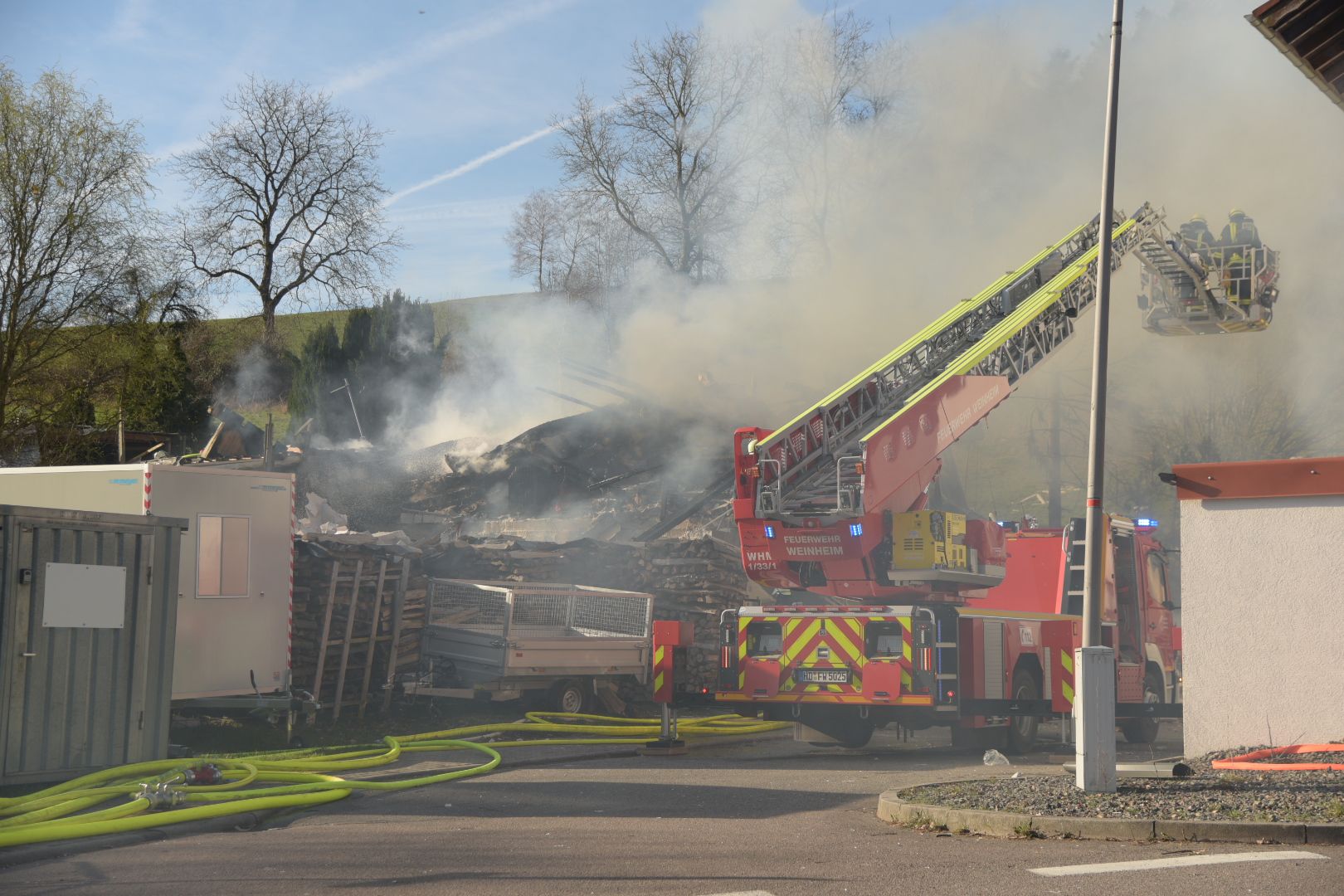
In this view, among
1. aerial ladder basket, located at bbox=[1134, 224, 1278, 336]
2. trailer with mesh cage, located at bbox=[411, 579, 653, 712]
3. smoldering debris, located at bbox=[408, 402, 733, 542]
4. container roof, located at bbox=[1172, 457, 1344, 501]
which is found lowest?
trailer with mesh cage, located at bbox=[411, 579, 653, 712]

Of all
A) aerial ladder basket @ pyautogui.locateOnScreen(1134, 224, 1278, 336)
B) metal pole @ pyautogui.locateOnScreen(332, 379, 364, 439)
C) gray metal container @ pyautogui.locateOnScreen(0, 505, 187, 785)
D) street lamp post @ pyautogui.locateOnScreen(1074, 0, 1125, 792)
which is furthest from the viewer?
metal pole @ pyautogui.locateOnScreen(332, 379, 364, 439)

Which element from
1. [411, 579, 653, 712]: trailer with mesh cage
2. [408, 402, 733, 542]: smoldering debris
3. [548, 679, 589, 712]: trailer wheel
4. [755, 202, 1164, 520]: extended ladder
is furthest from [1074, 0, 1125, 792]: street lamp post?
[408, 402, 733, 542]: smoldering debris

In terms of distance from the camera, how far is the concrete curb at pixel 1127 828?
7.29 m

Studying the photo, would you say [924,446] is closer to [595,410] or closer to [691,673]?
[691,673]

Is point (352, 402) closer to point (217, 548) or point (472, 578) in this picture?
point (472, 578)

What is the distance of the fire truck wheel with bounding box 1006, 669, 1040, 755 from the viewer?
13731 mm

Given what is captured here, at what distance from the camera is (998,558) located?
48.5 feet

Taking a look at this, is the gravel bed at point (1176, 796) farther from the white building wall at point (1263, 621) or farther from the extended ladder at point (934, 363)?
the extended ladder at point (934, 363)

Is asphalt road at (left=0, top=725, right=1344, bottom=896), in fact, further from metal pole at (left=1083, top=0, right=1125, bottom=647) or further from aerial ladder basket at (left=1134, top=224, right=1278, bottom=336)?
aerial ladder basket at (left=1134, top=224, right=1278, bottom=336)

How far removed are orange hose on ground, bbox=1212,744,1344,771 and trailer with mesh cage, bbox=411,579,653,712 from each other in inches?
290

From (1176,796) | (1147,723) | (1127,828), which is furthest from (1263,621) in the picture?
(1147,723)

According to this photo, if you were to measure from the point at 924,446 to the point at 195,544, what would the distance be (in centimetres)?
757

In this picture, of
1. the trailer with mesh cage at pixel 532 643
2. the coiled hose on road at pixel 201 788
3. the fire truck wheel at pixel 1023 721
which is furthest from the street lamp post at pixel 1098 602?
the trailer with mesh cage at pixel 532 643

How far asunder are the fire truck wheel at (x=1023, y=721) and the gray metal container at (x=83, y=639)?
8.55 m
